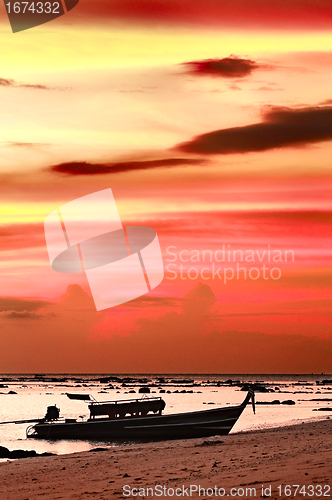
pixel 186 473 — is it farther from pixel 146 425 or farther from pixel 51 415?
pixel 51 415

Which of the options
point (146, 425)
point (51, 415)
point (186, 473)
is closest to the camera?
point (186, 473)

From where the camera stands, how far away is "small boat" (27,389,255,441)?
110 feet

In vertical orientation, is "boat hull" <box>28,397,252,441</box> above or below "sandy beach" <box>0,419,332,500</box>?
below

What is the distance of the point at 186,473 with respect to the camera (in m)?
15.1

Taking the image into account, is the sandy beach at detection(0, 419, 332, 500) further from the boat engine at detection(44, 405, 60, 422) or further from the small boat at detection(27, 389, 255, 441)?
the boat engine at detection(44, 405, 60, 422)

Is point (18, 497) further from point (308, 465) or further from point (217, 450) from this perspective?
point (217, 450)

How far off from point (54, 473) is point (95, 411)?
18.1 metres

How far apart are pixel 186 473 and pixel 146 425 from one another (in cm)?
1992

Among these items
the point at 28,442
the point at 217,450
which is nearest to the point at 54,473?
the point at 217,450

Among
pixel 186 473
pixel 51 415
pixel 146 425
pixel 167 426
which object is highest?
pixel 186 473

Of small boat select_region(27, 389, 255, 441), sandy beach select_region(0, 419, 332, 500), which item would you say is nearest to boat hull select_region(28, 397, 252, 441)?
small boat select_region(27, 389, 255, 441)

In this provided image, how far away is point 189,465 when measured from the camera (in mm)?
16797

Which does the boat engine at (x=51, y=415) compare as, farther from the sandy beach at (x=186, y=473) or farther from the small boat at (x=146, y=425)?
the sandy beach at (x=186, y=473)

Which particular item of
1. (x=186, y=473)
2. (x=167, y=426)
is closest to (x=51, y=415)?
(x=167, y=426)
